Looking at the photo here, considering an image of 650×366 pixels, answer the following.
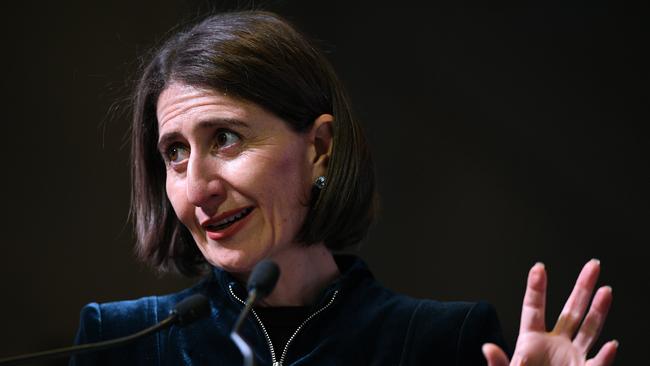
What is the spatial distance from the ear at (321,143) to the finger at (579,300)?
0.63 metres

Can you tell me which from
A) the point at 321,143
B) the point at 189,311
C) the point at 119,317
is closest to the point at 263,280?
the point at 189,311

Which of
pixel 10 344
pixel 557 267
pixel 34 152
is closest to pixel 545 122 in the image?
pixel 557 267

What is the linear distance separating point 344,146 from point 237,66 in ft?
0.99

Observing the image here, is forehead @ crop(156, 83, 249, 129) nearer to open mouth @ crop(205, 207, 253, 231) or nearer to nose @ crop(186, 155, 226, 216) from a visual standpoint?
nose @ crop(186, 155, 226, 216)

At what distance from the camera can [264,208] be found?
201cm

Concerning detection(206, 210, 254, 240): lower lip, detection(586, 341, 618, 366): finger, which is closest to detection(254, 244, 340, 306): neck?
detection(206, 210, 254, 240): lower lip

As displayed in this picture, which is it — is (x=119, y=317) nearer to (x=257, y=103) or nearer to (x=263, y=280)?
(x=257, y=103)

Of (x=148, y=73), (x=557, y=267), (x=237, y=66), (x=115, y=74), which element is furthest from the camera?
(x=115, y=74)

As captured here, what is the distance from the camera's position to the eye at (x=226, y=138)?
202 centimetres

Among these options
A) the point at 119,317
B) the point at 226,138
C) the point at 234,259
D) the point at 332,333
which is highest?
the point at 226,138

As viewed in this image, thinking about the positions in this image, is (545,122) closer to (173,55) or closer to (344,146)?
(344,146)

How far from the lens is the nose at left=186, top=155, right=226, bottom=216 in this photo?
198cm

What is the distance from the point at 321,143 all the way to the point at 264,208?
235 mm

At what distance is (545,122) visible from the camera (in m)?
3.25
